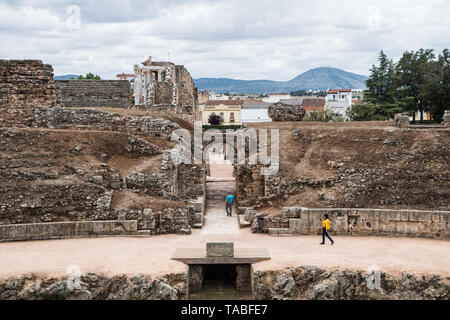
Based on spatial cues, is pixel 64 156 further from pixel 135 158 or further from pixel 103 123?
pixel 103 123

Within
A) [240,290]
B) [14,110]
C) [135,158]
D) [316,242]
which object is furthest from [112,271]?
[14,110]

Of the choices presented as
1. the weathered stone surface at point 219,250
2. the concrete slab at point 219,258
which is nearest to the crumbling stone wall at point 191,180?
the concrete slab at point 219,258

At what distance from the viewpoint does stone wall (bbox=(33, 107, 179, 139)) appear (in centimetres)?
2766

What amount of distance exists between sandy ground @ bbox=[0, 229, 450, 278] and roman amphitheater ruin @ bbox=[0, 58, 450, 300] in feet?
0.20

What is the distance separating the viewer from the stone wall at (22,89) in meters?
27.6

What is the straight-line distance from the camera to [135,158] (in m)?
24.8

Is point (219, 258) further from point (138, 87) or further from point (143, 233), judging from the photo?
point (138, 87)

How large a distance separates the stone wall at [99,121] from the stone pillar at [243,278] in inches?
445

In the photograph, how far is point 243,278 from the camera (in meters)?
17.8

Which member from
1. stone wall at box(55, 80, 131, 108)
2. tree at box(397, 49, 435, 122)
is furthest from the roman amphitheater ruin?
tree at box(397, 49, 435, 122)

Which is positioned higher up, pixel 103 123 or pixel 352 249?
pixel 103 123

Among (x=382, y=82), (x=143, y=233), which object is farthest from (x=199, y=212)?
(x=382, y=82)

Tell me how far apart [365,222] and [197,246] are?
6.80 meters
